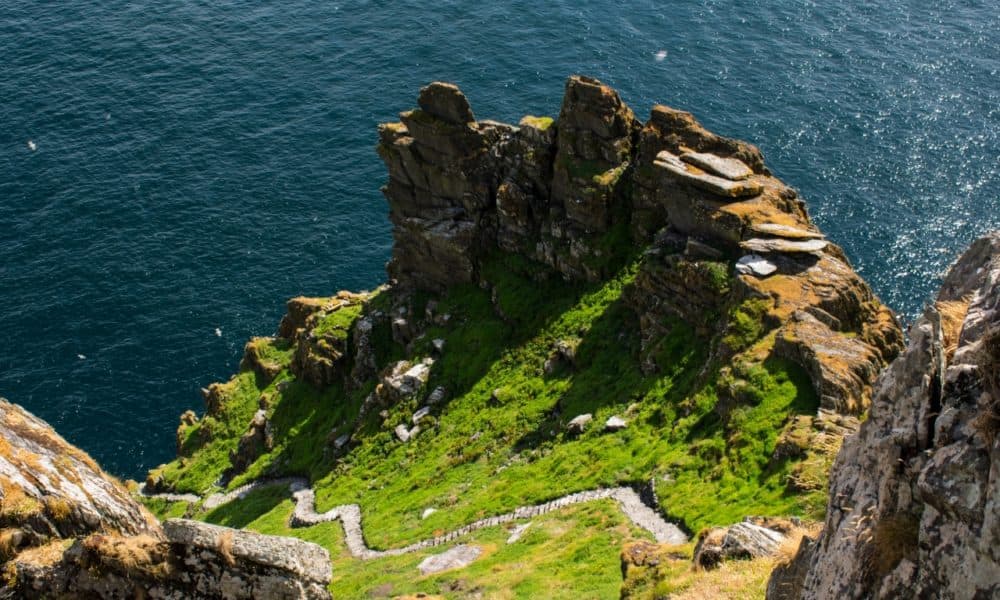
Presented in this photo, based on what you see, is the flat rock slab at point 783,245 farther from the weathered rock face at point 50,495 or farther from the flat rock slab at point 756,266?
the weathered rock face at point 50,495

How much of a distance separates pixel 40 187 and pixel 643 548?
126081mm

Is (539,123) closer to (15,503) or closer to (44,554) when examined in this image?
(15,503)

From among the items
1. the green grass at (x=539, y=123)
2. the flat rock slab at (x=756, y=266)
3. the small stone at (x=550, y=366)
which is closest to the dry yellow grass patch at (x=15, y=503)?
the flat rock slab at (x=756, y=266)

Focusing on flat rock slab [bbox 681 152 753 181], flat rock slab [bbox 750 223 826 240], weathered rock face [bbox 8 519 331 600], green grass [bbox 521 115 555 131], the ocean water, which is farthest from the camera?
the ocean water

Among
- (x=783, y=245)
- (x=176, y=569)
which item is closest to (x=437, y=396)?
(x=783, y=245)

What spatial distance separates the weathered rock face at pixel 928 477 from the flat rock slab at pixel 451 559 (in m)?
28.2

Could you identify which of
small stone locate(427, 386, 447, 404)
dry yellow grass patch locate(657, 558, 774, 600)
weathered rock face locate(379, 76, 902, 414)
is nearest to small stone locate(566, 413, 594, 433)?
weathered rock face locate(379, 76, 902, 414)

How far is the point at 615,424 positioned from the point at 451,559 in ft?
43.9

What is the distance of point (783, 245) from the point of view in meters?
56.0

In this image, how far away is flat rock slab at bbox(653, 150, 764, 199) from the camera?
60.5 metres

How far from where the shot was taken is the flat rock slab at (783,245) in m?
55.4

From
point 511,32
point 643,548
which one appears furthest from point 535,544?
point 511,32

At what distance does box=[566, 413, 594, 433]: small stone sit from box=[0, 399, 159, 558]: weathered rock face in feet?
113

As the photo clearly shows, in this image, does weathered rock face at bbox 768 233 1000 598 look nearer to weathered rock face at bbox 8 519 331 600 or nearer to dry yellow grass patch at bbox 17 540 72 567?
weathered rock face at bbox 8 519 331 600
